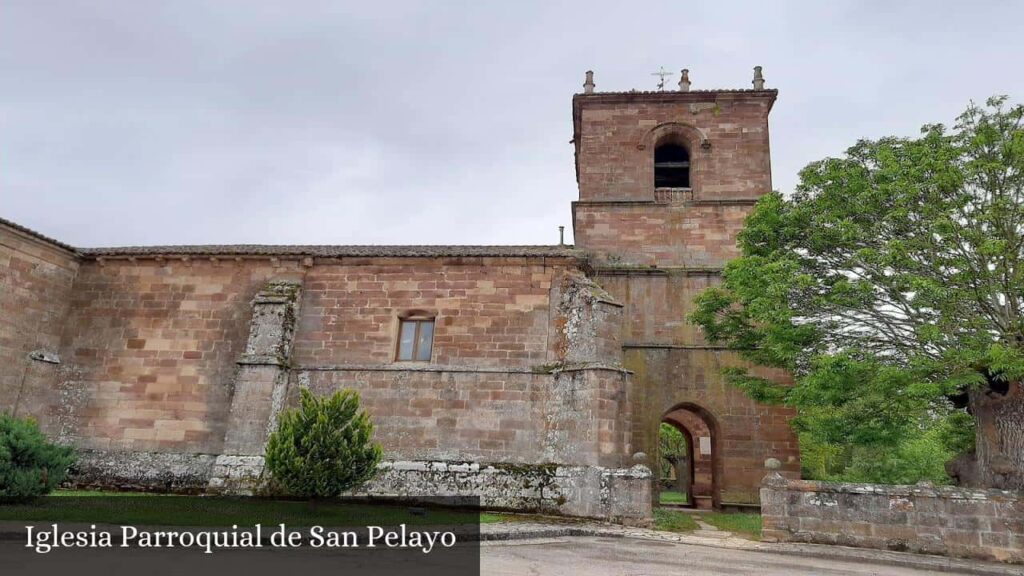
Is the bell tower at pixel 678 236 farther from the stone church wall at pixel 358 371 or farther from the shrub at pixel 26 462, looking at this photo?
the shrub at pixel 26 462

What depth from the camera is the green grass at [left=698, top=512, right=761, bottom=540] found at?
12199 millimetres

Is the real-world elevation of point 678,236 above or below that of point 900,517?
above

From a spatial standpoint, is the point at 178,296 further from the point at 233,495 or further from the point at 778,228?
the point at 778,228

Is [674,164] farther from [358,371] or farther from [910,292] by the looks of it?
[358,371]

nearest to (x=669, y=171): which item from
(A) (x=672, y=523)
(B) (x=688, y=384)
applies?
(B) (x=688, y=384)

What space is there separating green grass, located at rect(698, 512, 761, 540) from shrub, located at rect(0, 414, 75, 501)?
485 inches

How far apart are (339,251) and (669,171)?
35.9 ft

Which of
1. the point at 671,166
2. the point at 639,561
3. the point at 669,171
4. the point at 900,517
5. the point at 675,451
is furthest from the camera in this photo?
the point at 675,451

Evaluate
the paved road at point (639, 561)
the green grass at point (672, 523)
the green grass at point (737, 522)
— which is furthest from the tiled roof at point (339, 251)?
the paved road at point (639, 561)

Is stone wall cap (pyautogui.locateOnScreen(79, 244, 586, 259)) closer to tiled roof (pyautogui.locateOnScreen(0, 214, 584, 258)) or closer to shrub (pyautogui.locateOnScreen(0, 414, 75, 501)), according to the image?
tiled roof (pyautogui.locateOnScreen(0, 214, 584, 258))

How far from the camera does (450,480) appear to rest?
13242 millimetres

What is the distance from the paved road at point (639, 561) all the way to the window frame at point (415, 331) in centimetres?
617

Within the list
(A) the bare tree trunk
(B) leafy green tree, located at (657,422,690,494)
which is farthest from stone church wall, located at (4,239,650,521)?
(B) leafy green tree, located at (657,422,690,494)

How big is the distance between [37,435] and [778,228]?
1443cm
